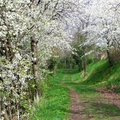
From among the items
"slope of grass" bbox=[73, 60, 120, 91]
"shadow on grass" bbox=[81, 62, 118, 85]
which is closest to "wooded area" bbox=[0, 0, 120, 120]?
"shadow on grass" bbox=[81, 62, 118, 85]

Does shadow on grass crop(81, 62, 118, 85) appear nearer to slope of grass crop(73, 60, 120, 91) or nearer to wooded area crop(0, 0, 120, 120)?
slope of grass crop(73, 60, 120, 91)

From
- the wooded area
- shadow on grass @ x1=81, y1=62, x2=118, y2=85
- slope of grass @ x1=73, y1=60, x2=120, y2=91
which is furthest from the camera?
shadow on grass @ x1=81, y1=62, x2=118, y2=85

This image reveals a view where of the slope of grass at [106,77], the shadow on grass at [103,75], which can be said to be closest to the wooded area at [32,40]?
the shadow on grass at [103,75]

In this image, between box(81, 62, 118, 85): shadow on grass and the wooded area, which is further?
box(81, 62, 118, 85): shadow on grass

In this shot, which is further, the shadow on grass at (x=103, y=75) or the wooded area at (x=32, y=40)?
the shadow on grass at (x=103, y=75)

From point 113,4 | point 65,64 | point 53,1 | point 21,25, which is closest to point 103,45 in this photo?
point 113,4

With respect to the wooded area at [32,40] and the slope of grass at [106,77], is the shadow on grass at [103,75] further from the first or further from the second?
the wooded area at [32,40]

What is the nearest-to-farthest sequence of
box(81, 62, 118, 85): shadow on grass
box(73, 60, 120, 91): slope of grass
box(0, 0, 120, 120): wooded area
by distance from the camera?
1. box(0, 0, 120, 120): wooded area
2. box(73, 60, 120, 91): slope of grass
3. box(81, 62, 118, 85): shadow on grass

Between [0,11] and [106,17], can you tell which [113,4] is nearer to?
[106,17]

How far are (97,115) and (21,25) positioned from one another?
16.2ft

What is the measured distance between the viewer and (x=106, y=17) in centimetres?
1766

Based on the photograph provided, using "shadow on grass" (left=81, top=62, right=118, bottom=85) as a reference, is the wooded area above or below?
above

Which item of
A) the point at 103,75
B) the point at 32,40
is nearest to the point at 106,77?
the point at 103,75

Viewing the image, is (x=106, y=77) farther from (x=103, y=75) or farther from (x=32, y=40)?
(x=32, y=40)
